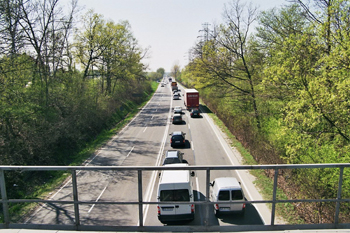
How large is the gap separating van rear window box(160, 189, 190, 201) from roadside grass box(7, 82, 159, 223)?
12.8 ft

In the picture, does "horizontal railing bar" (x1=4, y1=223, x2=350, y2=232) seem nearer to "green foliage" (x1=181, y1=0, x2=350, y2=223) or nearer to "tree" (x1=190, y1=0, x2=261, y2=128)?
"green foliage" (x1=181, y1=0, x2=350, y2=223)

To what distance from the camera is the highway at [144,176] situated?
755 cm

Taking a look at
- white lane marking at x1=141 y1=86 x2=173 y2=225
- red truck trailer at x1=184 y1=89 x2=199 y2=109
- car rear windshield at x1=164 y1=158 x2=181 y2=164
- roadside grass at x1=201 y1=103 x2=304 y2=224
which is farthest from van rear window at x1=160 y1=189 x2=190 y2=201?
red truck trailer at x1=184 y1=89 x2=199 y2=109

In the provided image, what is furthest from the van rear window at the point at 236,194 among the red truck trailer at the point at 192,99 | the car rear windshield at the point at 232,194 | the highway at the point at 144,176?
the red truck trailer at the point at 192,99

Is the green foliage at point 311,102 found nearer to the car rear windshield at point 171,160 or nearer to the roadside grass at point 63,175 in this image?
the car rear windshield at point 171,160

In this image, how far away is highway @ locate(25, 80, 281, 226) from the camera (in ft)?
24.8

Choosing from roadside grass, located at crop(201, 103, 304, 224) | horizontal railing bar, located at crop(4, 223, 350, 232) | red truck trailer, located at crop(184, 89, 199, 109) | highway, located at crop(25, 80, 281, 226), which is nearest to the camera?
horizontal railing bar, located at crop(4, 223, 350, 232)

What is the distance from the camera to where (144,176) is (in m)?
15.3

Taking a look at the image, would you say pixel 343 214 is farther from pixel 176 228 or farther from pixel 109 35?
pixel 109 35

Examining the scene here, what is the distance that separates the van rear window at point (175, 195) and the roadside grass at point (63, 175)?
3.89 metres

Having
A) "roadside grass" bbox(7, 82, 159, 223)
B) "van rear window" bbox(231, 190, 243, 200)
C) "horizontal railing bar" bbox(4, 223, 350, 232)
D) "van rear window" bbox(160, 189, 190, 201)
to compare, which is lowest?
"roadside grass" bbox(7, 82, 159, 223)

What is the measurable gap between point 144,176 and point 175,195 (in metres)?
6.78

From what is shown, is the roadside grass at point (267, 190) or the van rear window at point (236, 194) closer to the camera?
the van rear window at point (236, 194)

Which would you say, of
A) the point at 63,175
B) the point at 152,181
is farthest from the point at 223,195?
the point at 63,175
